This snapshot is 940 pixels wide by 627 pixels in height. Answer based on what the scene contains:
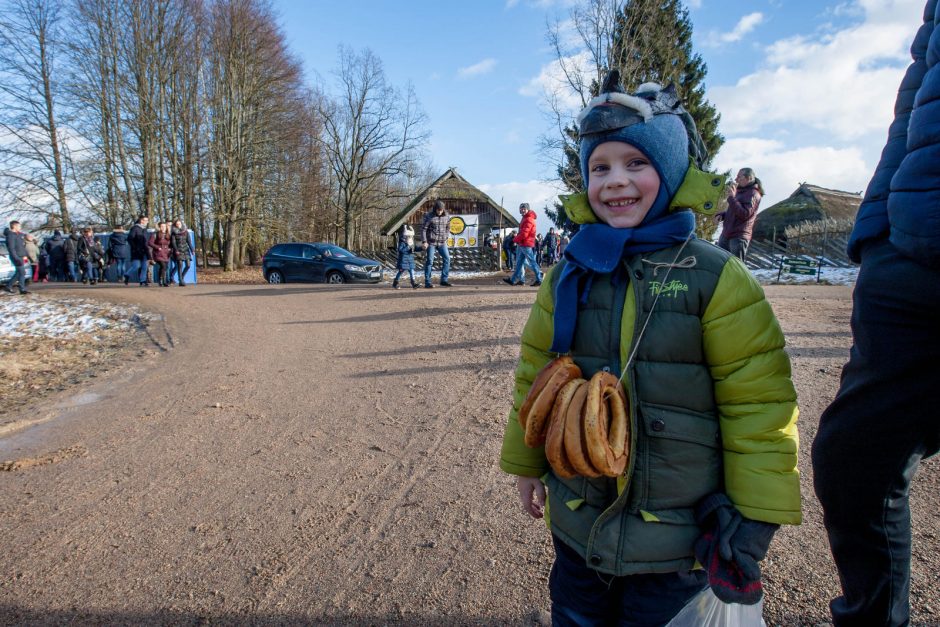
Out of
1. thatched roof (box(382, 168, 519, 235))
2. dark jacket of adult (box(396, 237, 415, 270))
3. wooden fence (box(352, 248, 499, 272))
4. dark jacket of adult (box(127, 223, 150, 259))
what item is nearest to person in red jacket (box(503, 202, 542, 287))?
dark jacket of adult (box(396, 237, 415, 270))

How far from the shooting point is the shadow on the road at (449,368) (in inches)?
245

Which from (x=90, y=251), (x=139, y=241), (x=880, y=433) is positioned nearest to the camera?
(x=880, y=433)

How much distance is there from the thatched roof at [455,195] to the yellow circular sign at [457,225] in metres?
4.37

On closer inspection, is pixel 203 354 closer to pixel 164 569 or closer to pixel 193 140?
pixel 164 569

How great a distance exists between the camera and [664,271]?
5.58 ft

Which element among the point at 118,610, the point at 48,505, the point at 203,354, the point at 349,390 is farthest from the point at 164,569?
the point at 203,354

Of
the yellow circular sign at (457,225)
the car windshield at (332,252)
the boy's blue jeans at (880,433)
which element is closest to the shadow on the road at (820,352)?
the boy's blue jeans at (880,433)

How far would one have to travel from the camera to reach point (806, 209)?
34312 millimetres

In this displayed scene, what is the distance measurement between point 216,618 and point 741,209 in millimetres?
8723

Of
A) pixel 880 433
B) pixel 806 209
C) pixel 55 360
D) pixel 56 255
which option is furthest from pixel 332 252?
pixel 806 209

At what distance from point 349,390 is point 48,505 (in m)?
2.63

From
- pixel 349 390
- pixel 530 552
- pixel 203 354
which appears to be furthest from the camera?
pixel 203 354

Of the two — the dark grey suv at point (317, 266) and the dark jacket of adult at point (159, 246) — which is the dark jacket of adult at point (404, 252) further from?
the dark jacket of adult at point (159, 246)

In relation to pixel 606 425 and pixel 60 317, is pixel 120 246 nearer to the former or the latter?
pixel 60 317
